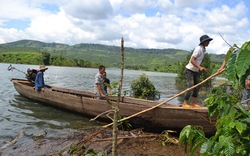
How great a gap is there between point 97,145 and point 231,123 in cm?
439

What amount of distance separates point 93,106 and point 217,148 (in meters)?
6.68

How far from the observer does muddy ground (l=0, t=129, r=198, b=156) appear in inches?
215

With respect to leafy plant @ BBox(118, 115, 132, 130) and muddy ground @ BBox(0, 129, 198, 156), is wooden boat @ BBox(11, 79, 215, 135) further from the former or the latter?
muddy ground @ BBox(0, 129, 198, 156)

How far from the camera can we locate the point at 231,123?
1938 mm

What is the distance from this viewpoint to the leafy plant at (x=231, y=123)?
1694 millimetres

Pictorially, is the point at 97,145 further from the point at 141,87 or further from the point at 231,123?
the point at 141,87

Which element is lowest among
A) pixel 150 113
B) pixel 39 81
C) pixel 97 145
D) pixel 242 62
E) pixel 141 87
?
pixel 97 145

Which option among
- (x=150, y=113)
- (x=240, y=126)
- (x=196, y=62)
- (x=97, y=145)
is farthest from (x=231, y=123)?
(x=196, y=62)

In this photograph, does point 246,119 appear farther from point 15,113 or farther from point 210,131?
point 15,113

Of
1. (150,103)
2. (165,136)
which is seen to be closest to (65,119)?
(150,103)

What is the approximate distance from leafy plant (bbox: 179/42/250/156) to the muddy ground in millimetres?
3232

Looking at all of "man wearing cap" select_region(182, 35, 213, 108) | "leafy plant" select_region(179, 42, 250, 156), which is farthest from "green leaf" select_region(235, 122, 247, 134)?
"man wearing cap" select_region(182, 35, 213, 108)

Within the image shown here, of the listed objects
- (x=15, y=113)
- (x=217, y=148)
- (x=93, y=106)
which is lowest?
(x=15, y=113)

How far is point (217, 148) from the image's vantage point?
1902 mm
